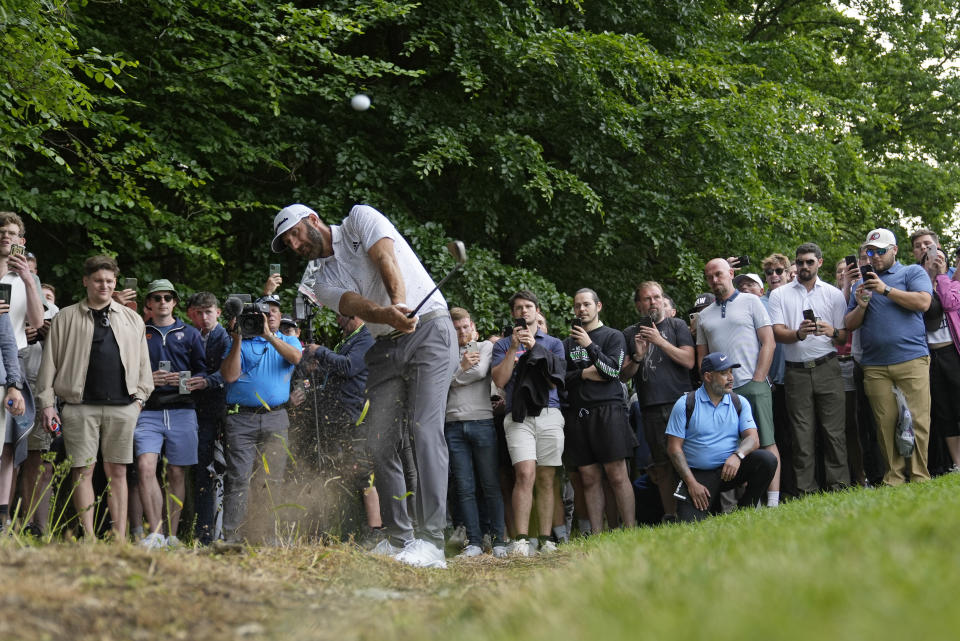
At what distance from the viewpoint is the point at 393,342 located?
21.0ft

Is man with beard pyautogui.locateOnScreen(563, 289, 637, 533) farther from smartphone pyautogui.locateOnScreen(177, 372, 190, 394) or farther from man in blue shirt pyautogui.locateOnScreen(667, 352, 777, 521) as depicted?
smartphone pyautogui.locateOnScreen(177, 372, 190, 394)

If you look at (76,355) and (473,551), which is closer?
(76,355)

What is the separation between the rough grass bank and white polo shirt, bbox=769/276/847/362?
3959 mm

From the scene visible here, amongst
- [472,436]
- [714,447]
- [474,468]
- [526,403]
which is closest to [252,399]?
[472,436]

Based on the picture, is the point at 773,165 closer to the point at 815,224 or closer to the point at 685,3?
the point at 815,224

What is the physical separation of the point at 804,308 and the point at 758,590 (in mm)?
6728

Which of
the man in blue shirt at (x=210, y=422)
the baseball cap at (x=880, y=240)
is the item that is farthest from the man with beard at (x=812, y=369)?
the man in blue shirt at (x=210, y=422)

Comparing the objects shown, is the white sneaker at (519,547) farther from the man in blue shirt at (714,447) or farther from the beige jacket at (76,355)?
the beige jacket at (76,355)

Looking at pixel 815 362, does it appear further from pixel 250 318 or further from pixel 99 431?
pixel 99 431

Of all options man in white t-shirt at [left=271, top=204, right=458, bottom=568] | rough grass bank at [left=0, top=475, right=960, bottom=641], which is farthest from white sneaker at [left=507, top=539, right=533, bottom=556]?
rough grass bank at [left=0, top=475, right=960, bottom=641]

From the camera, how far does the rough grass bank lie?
2.45m

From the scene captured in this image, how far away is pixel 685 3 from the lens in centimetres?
1472

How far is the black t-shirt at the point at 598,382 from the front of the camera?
344 inches

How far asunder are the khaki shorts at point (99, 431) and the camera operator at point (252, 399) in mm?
826
